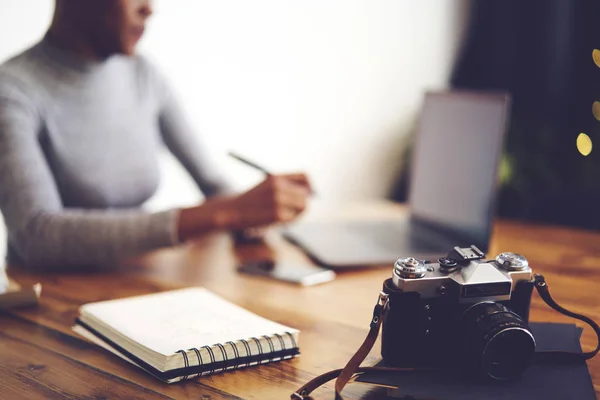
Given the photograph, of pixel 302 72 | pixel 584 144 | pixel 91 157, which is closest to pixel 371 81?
pixel 302 72

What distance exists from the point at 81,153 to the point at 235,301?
52 cm

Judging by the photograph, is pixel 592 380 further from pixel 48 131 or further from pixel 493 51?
pixel 493 51

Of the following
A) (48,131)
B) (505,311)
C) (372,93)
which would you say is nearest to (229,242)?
(48,131)

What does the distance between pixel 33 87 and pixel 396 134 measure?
176 centimetres

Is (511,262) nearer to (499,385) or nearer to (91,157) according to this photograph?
(499,385)

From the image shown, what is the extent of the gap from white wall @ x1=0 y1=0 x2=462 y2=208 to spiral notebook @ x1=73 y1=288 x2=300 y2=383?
34.9 inches

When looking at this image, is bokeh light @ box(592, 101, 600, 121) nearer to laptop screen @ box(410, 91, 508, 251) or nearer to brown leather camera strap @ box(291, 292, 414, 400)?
laptop screen @ box(410, 91, 508, 251)

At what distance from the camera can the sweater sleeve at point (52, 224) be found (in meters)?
1.16

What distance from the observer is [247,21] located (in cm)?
209

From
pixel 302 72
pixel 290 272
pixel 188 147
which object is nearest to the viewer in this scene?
pixel 290 272

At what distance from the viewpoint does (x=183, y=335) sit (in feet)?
2.64

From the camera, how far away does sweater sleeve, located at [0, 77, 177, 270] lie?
1158mm

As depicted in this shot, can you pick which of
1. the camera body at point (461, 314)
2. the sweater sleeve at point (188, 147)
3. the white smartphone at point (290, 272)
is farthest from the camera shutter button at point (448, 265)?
the sweater sleeve at point (188, 147)

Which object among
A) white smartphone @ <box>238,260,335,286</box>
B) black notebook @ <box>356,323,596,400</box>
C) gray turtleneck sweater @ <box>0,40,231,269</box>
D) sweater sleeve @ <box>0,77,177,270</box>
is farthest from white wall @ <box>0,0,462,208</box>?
black notebook @ <box>356,323,596,400</box>
